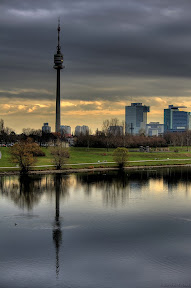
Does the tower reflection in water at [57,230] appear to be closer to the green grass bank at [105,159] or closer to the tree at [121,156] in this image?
the green grass bank at [105,159]

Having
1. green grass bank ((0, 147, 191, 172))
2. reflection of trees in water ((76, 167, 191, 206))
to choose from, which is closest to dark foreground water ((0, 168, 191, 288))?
reflection of trees in water ((76, 167, 191, 206))

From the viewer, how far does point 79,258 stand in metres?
30.5

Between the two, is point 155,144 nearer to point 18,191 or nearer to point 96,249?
point 18,191

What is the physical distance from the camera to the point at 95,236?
36188mm

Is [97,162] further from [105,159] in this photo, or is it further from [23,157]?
[23,157]

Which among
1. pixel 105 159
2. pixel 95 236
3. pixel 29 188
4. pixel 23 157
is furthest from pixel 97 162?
pixel 95 236

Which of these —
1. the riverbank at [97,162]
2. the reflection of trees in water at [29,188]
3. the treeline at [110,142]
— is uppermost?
the treeline at [110,142]

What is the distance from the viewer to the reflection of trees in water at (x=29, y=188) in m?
53.5

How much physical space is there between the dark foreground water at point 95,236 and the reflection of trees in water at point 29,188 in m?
0.14

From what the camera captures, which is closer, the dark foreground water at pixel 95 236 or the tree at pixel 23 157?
the dark foreground water at pixel 95 236

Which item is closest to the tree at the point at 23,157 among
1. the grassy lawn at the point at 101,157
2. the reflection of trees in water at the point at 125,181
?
the grassy lawn at the point at 101,157

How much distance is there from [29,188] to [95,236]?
93.6 feet

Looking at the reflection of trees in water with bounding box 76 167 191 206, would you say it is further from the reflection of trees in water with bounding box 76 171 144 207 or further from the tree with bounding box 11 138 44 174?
the tree with bounding box 11 138 44 174

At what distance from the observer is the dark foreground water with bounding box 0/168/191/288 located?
1072 inches
